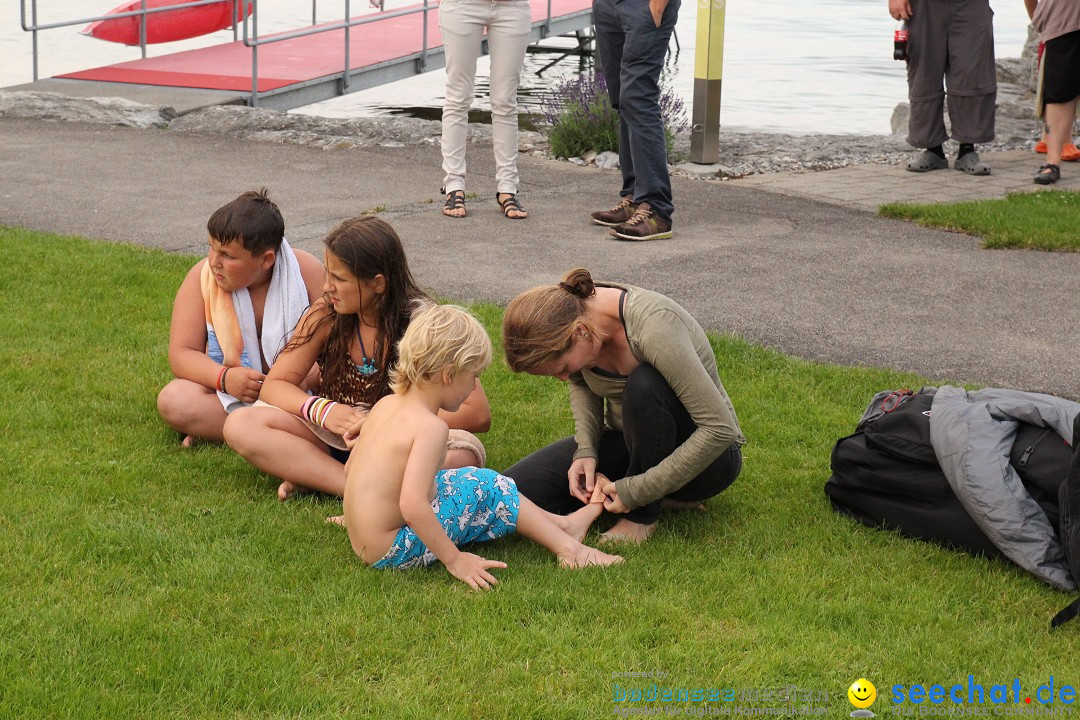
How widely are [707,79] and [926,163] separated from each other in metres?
1.80

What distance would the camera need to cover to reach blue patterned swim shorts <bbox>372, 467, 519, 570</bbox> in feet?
11.1

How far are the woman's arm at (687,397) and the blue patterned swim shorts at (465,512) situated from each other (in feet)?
1.43

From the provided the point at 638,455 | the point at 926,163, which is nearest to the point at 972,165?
the point at 926,163

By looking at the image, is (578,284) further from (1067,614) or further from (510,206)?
(510,206)

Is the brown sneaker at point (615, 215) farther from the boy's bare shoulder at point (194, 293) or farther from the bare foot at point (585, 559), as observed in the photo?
the bare foot at point (585, 559)

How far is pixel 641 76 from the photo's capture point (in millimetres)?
6965

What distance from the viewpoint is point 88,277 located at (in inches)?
236

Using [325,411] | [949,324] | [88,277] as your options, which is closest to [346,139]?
[88,277]

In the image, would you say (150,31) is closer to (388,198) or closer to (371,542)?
(388,198)

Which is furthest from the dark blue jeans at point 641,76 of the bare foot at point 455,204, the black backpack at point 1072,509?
the black backpack at point 1072,509

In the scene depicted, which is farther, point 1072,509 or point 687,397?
point 687,397

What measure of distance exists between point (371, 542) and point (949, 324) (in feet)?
10.8

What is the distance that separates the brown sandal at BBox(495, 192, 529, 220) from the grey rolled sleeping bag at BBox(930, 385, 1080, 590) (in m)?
4.36

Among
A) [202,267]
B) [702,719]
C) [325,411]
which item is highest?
[202,267]
